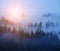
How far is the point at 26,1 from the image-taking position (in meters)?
1.61

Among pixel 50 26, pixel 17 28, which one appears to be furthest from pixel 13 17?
pixel 50 26

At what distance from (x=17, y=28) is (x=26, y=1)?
0.97ft

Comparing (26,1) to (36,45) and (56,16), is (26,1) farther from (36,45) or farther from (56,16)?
(36,45)

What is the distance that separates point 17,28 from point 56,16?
422 millimetres

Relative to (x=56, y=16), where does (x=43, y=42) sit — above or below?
below

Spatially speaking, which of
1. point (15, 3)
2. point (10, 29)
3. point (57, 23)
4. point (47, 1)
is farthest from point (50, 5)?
point (10, 29)

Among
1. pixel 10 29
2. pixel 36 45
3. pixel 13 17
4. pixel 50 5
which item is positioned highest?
pixel 50 5

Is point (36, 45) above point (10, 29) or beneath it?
beneath

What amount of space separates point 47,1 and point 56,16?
0.19 metres

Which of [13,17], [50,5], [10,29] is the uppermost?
[50,5]

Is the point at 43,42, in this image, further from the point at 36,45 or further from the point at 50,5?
the point at 50,5

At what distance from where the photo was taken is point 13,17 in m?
1.59

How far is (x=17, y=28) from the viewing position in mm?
1586

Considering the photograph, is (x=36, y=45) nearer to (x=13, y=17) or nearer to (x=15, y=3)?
(x=13, y=17)
